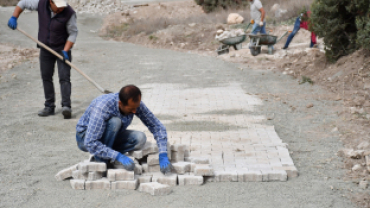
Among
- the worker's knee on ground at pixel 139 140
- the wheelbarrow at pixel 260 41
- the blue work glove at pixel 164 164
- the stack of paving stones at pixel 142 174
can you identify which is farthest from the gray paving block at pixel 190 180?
the wheelbarrow at pixel 260 41

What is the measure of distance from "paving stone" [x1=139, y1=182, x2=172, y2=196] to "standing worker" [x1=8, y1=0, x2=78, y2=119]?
3.03 m

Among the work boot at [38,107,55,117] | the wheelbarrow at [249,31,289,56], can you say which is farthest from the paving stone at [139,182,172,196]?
the wheelbarrow at [249,31,289,56]

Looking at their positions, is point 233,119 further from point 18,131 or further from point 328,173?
point 18,131

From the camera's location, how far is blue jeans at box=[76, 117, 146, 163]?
405cm

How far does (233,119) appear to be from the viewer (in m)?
6.47

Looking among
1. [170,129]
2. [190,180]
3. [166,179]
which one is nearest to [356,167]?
[190,180]

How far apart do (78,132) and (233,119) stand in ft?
9.32

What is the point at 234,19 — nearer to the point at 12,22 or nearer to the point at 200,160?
the point at 12,22

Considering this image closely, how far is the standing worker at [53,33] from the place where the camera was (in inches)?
249

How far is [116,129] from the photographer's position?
160 inches

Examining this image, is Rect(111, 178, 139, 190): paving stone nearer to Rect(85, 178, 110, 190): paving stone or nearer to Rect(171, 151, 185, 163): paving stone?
Rect(85, 178, 110, 190): paving stone

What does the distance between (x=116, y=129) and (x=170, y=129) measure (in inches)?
79.7

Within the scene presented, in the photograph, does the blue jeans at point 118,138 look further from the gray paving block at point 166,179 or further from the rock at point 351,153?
the rock at point 351,153

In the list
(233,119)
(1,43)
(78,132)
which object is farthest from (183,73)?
(1,43)
